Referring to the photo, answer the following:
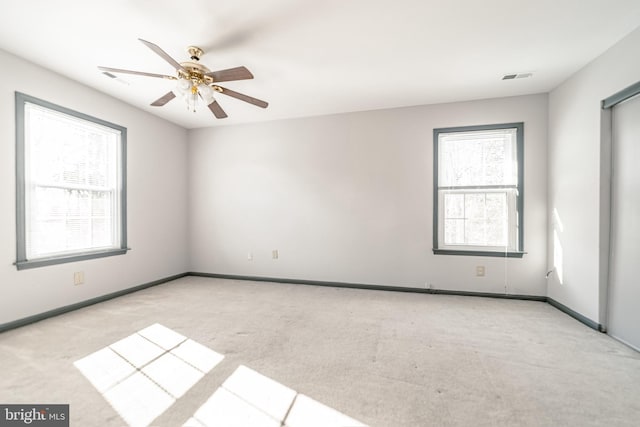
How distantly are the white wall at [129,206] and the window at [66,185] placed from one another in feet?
0.26

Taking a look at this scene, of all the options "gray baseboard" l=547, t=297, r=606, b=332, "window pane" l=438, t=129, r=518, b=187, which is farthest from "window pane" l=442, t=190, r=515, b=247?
"gray baseboard" l=547, t=297, r=606, b=332

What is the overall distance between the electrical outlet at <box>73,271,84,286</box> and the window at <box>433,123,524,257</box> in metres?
4.44

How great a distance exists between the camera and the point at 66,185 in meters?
2.91

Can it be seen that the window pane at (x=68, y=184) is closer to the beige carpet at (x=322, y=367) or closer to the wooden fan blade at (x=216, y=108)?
the beige carpet at (x=322, y=367)

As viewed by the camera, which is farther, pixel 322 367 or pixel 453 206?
pixel 453 206

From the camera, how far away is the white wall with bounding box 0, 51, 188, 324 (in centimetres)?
243

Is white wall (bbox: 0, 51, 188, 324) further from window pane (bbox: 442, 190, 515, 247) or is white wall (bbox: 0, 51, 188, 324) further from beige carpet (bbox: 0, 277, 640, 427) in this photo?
window pane (bbox: 442, 190, 515, 247)

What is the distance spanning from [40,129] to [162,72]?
4.63 feet

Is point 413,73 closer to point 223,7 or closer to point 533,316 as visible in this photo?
point 223,7

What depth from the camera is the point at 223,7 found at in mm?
1853

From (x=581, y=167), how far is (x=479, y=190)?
98 cm

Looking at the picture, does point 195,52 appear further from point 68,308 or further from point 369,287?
point 369,287

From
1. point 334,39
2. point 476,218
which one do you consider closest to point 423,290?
point 476,218

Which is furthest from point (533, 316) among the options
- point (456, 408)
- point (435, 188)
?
point (456, 408)
